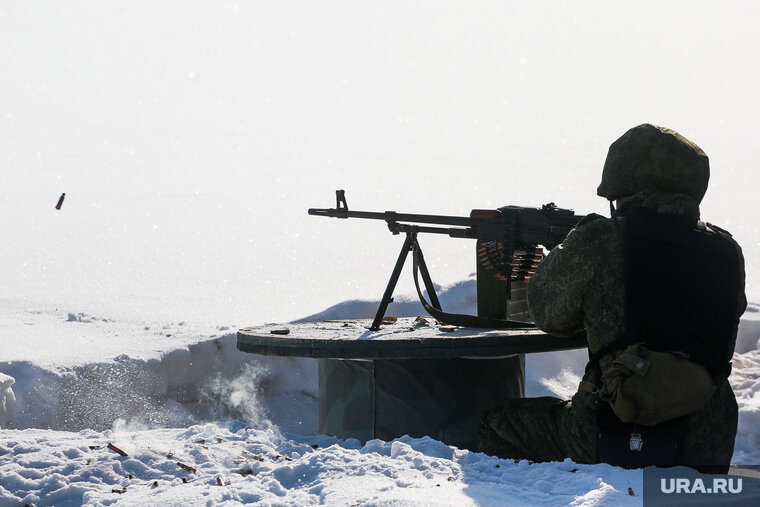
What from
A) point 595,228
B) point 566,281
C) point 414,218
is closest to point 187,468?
point 566,281

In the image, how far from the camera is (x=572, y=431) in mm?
4535

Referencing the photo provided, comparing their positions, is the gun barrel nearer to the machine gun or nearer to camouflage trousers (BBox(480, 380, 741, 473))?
the machine gun

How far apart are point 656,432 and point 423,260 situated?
1.97 m

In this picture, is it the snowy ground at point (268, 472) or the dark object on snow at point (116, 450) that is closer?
the snowy ground at point (268, 472)

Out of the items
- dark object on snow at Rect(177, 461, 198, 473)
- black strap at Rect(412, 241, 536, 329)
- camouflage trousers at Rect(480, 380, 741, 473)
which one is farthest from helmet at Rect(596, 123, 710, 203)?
dark object on snow at Rect(177, 461, 198, 473)

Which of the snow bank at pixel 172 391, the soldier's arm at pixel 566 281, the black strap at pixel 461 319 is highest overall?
the soldier's arm at pixel 566 281

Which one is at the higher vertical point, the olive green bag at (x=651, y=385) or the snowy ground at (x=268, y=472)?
the olive green bag at (x=651, y=385)

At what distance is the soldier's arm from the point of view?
14.4 feet

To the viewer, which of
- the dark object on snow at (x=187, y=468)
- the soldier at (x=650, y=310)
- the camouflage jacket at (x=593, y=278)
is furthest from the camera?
the camouflage jacket at (x=593, y=278)

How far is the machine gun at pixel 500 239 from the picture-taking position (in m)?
5.60

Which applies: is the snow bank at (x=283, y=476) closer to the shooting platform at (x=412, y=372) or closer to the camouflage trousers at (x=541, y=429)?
the camouflage trousers at (x=541, y=429)

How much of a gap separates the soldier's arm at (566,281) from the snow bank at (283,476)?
762 millimetres

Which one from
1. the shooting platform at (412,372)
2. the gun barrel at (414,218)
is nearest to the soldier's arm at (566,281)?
the shooting platform at (412,372)

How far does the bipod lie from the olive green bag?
1.62 metres
